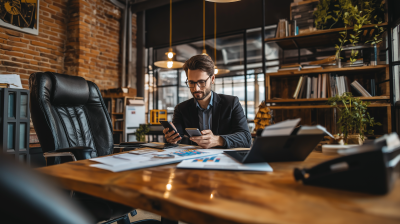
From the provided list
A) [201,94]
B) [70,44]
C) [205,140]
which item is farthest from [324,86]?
[70,44]

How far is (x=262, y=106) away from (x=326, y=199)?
7.69ft

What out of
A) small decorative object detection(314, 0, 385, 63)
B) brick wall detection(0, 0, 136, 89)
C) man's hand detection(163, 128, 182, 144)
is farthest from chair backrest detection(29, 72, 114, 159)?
brick wall detection(0, 0, 136, 89)

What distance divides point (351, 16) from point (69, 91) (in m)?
2.66

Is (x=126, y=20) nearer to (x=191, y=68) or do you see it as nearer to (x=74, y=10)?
(x=74, y=10)

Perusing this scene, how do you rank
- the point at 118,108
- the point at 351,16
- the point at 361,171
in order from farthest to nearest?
the point at 118,108, the point at 351,16, the point at 361,171

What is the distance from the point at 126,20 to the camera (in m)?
5.66

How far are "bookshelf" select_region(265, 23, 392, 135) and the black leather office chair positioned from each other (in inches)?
74.2

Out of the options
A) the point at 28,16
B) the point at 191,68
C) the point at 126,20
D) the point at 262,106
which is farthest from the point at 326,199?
the point at 126,20

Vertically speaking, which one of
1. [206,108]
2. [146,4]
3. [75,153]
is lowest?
[75,153]

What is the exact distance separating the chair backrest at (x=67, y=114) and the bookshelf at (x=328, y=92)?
187cm

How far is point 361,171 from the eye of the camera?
44cm

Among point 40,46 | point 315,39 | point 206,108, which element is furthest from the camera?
point 40,46

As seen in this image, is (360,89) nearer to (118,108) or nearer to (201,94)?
(201,94)

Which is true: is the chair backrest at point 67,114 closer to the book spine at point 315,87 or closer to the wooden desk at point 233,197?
the wooden desk at point 233,197
